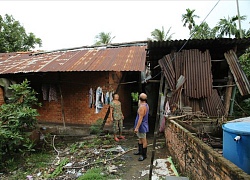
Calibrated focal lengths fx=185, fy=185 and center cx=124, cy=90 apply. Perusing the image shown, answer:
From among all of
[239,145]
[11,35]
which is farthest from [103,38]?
[239,145]

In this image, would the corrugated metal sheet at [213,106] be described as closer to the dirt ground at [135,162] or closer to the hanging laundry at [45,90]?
the dirt ground at [135,162]

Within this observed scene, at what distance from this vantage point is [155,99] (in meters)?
11.4

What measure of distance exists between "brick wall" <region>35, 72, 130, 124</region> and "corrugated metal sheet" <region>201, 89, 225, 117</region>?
3.71 metres

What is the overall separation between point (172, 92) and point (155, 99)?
481 centimetres

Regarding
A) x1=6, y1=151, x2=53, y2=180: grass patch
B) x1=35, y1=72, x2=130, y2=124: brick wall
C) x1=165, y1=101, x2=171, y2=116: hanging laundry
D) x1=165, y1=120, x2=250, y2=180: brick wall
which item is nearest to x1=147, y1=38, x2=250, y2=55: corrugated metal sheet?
x1=165, y1=101, x2=171, y2=116: hanging laundry

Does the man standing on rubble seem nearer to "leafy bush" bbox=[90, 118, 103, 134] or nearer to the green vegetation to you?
the green vegetation

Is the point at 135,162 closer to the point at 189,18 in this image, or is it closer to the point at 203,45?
the point at 203,45

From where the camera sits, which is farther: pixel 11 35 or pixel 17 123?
pixel 11 35

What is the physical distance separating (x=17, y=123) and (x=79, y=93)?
3313mm

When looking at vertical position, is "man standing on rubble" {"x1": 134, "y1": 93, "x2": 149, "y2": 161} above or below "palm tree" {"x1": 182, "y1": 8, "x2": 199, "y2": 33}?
below

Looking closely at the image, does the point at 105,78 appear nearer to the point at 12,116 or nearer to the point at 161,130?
the point at 161,130

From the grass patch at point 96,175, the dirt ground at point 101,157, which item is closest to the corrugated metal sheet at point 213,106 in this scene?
the dirt ground at point 101,157

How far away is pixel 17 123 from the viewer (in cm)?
544

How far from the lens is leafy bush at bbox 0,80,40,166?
5191 millimetres
